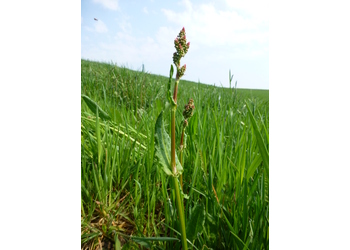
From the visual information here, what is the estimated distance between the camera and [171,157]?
264 mm

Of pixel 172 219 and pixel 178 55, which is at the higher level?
pixel 178 55

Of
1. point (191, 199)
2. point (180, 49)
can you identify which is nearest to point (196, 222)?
point (191, 199)

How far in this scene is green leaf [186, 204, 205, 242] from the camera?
333 mm

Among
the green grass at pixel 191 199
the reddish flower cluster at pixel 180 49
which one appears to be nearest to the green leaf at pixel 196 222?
the green grass at pixel 191 199

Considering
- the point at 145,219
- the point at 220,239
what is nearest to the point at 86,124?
the point at 145,219

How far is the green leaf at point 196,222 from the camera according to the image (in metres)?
0.33

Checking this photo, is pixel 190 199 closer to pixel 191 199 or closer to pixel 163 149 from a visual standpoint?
pixel 191 199

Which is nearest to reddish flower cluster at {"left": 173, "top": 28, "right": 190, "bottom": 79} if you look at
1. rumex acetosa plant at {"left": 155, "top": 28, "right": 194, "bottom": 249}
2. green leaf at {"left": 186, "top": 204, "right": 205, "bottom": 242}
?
rumex acetosa plant at {"left": 155, "top": 28, "right": 194, "bottom": 249}

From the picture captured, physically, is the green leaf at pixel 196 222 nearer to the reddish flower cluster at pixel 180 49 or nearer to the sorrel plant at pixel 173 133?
the sorrel plant at pixel 173 133

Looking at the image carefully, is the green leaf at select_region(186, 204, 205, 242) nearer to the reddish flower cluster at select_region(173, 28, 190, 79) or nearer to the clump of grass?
the clump of grass
